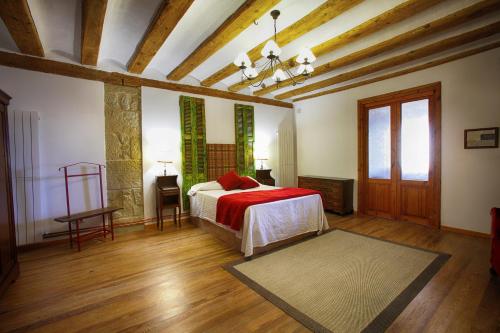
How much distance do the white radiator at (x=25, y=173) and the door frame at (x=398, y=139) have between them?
5.59m

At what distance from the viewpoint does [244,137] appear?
539 centimetres

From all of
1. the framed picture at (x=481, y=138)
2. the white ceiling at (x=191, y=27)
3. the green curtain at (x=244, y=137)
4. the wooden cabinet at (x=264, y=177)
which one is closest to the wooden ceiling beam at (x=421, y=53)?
the white ceiling at (x=191, y=27)

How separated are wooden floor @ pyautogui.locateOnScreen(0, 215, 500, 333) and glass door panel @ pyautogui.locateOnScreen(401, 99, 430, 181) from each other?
4.31ft

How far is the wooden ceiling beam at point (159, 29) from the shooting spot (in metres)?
2.27

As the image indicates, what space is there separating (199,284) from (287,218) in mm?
1468

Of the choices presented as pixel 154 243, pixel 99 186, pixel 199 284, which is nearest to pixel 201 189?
pixel 154 243

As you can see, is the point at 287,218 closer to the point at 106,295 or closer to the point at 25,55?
the point at 106,295

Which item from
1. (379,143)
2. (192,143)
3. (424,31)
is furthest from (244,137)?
(424,31)

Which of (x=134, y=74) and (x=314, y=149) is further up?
(x=134, y=74)

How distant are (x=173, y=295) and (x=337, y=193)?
3.76 m

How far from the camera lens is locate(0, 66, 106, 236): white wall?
10.9 ft

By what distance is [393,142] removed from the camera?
4461 millimetres

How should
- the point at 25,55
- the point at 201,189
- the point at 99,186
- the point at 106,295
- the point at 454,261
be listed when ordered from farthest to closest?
the point at 201,189 < the point at 99,186 < the point at 25,55 < the point at 454,261 < the point at 106,295

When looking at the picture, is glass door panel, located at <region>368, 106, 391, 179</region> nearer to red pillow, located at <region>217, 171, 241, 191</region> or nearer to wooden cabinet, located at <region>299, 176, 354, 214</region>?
wooden cabinet, located at <region>299, 176, 354, 214</region>
